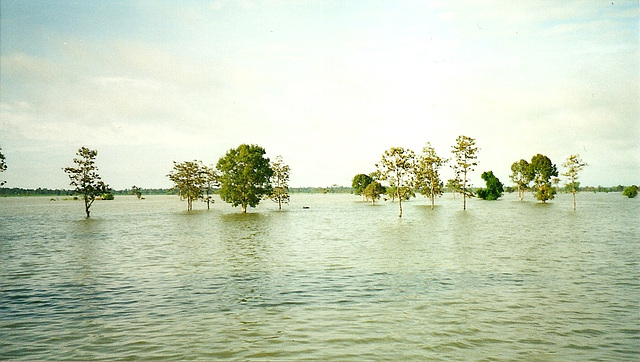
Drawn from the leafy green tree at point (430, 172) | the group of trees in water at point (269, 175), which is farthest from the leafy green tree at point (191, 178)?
the leafy green tree at point (430, 172)

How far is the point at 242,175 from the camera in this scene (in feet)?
304

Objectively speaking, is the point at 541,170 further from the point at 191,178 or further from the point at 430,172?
the point at 191,178

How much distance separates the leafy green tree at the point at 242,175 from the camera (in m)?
93.5

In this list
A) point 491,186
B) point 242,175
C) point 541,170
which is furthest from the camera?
point 491,186

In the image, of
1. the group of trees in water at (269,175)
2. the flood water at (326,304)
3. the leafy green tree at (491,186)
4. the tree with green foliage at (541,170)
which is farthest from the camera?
the leafy green tree at (491,186)

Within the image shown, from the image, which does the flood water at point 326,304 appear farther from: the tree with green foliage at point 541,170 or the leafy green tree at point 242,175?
the tree with green foliage at point 541,170

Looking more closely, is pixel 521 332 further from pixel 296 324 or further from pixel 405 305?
pixel 296 324

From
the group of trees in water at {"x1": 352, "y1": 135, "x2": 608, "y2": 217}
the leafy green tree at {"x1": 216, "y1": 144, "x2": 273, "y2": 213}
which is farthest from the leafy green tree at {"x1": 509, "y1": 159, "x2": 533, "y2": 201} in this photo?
the leafy green tree at {"x1": 216, "y1": 144, "x2": 273, "y2": 213}

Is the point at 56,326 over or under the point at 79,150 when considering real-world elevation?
A: under

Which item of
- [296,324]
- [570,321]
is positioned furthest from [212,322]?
[570,321]

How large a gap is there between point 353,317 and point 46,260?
26.7 metres

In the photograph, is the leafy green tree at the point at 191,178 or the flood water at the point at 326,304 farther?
the leafy green tree at the point at 191,178

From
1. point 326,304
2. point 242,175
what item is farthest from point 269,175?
point 326,304

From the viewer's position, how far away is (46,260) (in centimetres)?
3092
